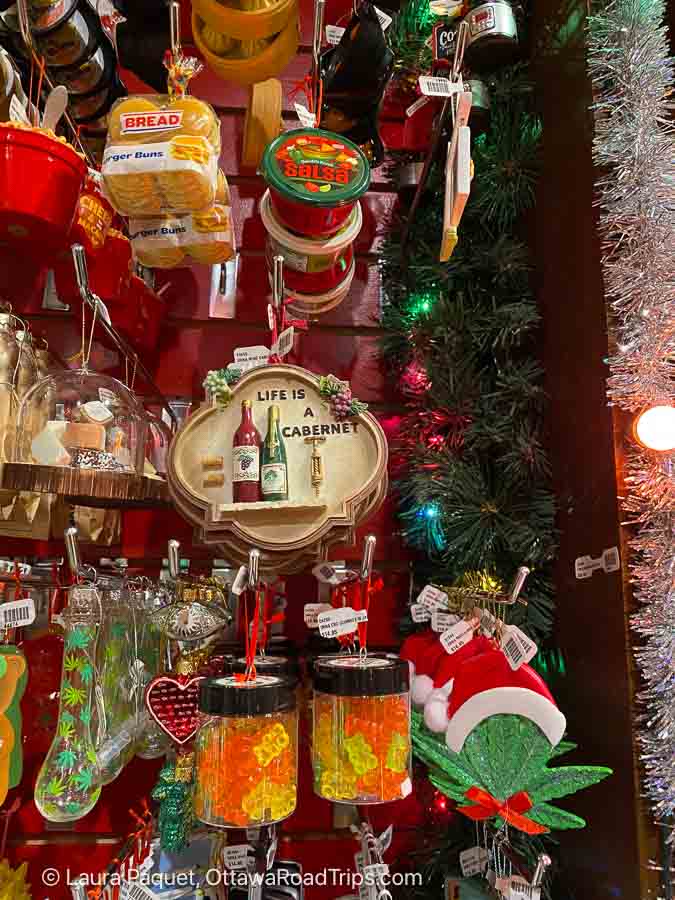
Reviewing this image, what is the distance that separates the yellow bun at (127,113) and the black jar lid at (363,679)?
2.99 feet

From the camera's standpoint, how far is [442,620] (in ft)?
4.48

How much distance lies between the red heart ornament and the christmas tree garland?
0.59m

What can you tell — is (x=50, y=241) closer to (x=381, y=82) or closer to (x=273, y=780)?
(x=381, y=82)

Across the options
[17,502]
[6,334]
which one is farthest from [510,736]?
[6,334]

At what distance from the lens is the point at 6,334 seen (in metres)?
1.26

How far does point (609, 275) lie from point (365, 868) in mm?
1202

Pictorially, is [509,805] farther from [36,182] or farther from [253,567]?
[36,182]

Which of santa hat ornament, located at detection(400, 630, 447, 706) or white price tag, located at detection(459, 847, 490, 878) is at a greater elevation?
santa hat ornament, located at detection(400, 630, 447, 706)

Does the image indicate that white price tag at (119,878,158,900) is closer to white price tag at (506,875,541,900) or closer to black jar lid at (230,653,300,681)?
black jar lid at (230,653,300,681)

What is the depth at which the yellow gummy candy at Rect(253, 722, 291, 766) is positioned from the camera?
3.34 ft

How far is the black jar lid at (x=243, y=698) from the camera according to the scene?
101 cm

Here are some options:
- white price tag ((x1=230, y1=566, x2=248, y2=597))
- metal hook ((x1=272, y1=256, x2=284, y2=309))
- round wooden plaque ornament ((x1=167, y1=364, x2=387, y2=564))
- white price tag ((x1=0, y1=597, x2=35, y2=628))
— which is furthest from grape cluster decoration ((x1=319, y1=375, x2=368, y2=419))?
white price tag ((x1=0, y1=597, x2=35, y2=628))

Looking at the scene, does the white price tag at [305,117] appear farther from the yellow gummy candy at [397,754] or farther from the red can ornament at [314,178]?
the yellow gummy candy at [397,754]

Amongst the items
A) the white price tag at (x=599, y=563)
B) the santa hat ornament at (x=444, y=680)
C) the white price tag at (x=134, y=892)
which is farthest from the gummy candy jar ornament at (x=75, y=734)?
the white price tag at (x=599, y=563)
